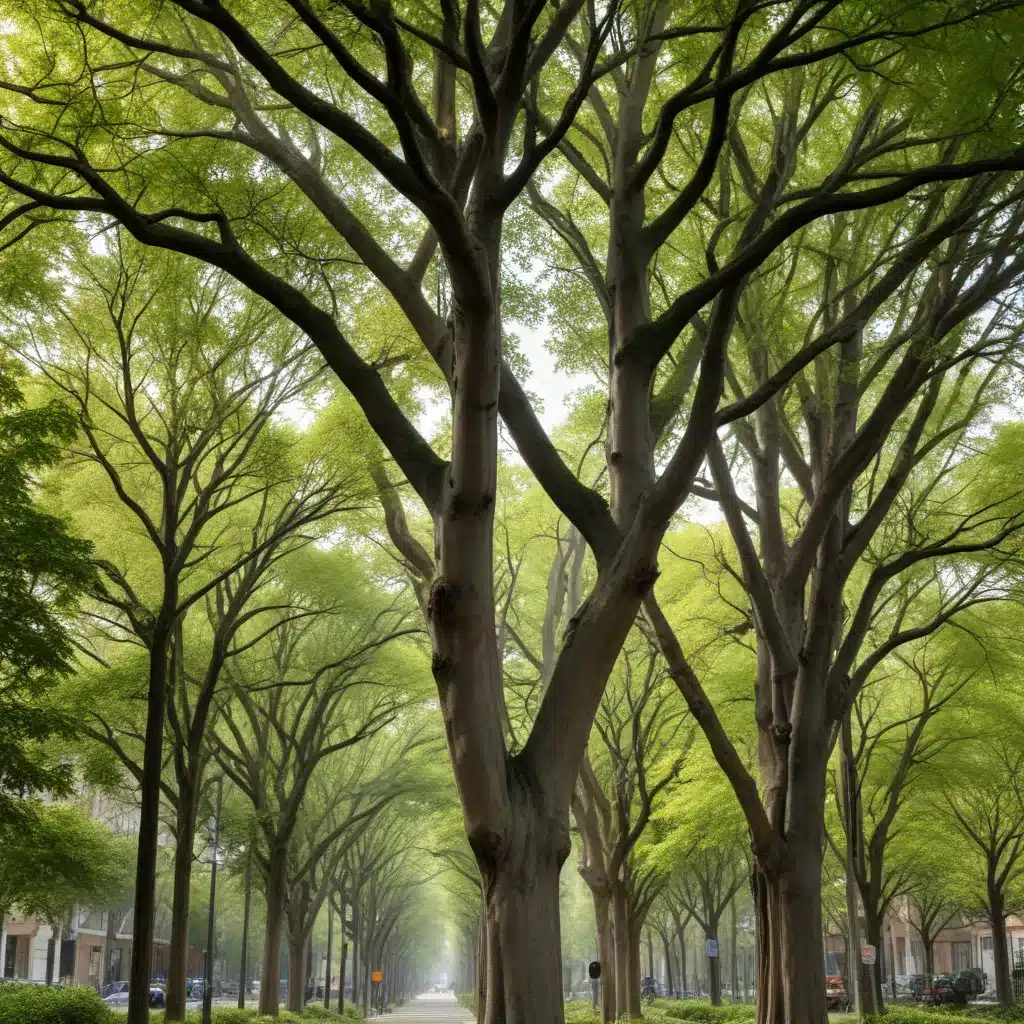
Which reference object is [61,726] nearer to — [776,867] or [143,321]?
[143,321]

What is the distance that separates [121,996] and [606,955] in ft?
97.1

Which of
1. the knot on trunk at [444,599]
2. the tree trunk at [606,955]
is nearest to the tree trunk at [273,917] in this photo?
the tree trunk at [606,955]

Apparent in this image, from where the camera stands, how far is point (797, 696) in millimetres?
10609

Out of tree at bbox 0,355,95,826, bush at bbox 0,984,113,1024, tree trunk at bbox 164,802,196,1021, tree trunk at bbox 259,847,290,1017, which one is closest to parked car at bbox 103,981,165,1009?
tree trunk at bbox 259,847,290,1017

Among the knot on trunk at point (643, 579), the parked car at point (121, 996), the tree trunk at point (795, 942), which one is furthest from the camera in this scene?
the parked car at point (121, 996)

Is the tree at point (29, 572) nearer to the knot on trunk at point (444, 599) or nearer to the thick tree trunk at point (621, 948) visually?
the knot on trunk at point (444, 599)

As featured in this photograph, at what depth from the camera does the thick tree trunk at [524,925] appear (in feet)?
18.3

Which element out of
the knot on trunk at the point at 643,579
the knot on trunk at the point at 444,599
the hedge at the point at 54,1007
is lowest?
the hedge at the point at 54,1007

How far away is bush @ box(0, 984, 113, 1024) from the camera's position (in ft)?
46.6

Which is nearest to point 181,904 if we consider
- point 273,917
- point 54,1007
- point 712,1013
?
point 54,1007

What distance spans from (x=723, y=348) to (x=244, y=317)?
923 cm

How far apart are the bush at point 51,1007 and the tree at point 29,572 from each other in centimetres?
367

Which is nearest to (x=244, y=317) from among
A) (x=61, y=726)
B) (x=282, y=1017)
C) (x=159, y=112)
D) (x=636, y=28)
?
(x=159, y=112)

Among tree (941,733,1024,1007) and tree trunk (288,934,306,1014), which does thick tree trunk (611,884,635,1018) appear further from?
tree trunk (288,934,306,1014)
